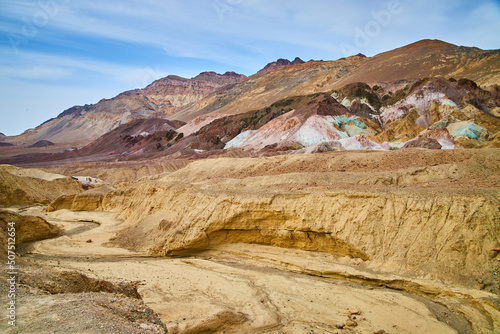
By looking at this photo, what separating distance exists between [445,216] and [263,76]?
111 meters

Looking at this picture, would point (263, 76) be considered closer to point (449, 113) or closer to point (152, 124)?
point (152, 124)

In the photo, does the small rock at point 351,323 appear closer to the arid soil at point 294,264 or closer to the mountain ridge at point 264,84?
the arid soil at point 294,264

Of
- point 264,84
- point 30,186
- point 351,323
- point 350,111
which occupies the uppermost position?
point 264,84

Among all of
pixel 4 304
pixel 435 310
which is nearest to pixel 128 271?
pixel 4 304

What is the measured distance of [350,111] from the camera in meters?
50.0

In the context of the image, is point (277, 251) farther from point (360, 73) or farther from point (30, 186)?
point (360, 73)

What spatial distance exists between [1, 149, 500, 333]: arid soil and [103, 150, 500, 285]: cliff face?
3 cm

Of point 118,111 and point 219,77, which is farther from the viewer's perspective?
point 219,77

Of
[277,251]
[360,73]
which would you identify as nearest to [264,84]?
[360,73]

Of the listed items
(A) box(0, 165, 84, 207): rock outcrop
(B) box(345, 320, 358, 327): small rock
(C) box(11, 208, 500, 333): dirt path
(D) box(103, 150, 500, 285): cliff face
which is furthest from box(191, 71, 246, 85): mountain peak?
(B) box(345, 320, 358, 327): small rock

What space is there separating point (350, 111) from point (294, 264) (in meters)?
43.6

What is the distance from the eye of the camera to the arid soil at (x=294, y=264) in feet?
22.2

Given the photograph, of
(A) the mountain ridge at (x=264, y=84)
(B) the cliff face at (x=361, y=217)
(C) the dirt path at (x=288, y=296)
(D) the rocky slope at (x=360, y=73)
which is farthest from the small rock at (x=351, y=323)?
(D) the rocky slope at (x=360, y=73)

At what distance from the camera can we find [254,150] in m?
47.3
